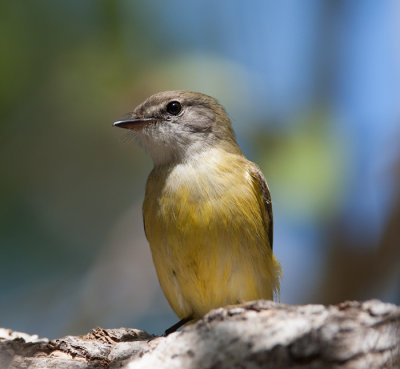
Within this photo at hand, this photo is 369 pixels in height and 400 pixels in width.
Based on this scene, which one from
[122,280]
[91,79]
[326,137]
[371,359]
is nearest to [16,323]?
[122,280]

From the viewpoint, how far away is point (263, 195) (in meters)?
6.19

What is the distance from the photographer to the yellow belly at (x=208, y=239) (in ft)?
17.8

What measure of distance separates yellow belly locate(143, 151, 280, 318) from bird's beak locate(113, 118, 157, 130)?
2.31 ft

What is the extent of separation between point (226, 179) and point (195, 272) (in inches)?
34.5

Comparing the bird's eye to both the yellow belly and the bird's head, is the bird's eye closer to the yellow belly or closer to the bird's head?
the bird's head

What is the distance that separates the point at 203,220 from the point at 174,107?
1.63 m

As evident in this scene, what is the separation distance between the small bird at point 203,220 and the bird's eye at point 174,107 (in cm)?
9

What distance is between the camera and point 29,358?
15.8 ft

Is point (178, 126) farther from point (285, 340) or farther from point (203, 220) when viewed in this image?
point (285, 340)

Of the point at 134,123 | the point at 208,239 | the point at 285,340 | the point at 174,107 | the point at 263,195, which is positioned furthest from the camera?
the point at 174,107

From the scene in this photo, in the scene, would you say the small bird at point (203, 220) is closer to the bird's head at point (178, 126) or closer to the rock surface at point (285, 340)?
the bird's head at point (178, 126)

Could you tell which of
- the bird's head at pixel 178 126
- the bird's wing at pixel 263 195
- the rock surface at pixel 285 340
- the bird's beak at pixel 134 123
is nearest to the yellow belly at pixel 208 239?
the bird's wing at pixel 263 195

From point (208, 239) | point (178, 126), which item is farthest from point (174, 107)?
point (208, 239)

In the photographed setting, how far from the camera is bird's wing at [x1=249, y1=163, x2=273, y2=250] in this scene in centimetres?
611
